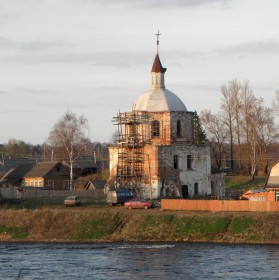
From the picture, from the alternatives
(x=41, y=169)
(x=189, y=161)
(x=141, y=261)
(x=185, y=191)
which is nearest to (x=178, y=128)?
(x=189, y=161)

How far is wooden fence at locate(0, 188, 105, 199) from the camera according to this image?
8719 centimetres

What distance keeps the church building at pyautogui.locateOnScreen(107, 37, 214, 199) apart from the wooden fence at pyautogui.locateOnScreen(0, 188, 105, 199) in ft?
7.20

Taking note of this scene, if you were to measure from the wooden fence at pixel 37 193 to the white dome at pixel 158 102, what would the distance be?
406 inches

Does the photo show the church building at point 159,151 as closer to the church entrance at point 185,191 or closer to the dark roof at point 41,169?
the church entrance at point 185,191

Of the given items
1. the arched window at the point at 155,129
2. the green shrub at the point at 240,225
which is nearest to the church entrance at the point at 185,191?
the arched window at the point at 155,129

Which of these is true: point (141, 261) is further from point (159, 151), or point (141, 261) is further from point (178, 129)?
point (178, 129)

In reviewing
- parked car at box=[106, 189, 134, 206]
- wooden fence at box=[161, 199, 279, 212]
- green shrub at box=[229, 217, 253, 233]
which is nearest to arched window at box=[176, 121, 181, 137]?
A: parked car at box=[106, 189, 134, 206]

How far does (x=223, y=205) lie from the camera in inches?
2729

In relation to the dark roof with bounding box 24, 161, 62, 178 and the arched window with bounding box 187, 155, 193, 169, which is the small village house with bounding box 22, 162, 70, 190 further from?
the arched window with bounding box 187, 155, 193, 169

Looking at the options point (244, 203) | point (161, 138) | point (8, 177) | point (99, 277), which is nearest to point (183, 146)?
point (161, 138)

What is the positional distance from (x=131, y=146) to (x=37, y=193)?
11.3 m

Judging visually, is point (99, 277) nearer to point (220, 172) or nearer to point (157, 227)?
point (157, 227)

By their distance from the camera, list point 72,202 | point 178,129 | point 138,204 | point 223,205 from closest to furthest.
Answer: point 223,205 < point 138,204 < point 72,202 < point 178,129

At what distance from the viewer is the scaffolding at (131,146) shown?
87.8m
